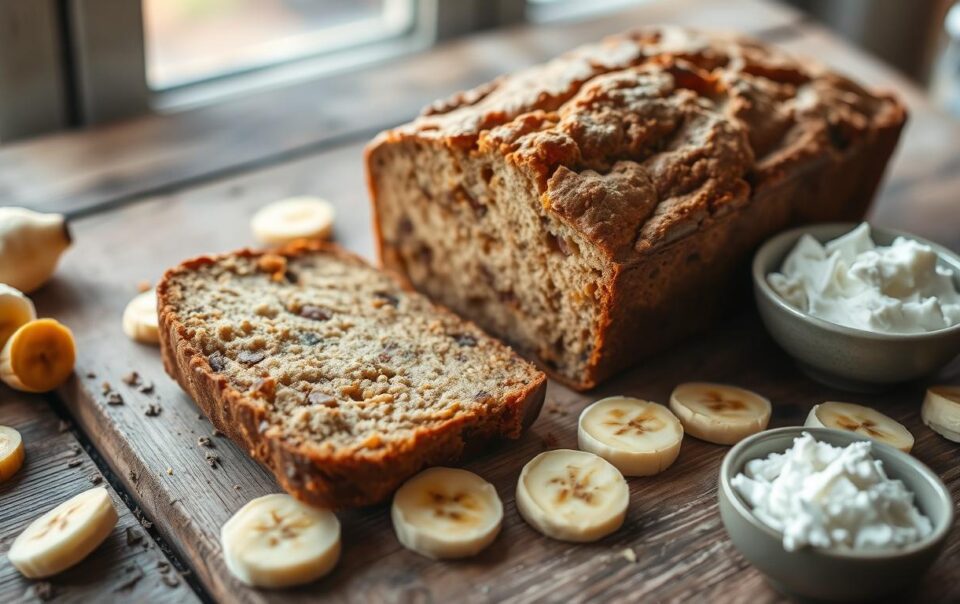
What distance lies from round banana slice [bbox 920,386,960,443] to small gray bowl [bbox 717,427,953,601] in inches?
21.7

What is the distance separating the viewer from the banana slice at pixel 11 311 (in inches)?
117

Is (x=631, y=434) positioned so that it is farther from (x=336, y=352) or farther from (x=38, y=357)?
(x=38, y=357)

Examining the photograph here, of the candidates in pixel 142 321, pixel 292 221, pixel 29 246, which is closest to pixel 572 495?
pixel 142 321

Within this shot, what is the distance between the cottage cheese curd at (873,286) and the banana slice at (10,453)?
217cm

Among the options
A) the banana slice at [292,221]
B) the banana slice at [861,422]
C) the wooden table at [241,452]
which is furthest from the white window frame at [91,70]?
the banana slice at [861,422]

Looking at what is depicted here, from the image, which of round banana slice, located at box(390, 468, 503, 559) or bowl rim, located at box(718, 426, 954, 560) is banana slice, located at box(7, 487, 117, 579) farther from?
bowl rim, located at box(718, 426, 954, 560)

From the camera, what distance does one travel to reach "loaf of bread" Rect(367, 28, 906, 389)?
2.90 meters

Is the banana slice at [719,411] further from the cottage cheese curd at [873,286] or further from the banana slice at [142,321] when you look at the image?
the banana slice at [142,321]

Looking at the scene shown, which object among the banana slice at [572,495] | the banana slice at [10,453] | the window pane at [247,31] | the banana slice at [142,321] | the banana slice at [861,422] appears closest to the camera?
the banana slice at [572,495]

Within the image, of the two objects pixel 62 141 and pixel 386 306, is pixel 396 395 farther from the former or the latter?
pixel 62 141

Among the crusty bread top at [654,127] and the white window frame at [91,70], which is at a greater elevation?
the crusty bread top at [654,127]

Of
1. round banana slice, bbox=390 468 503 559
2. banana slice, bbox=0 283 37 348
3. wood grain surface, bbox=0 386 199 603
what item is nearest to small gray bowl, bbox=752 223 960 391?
round banana slice, bbox=390 468 503 559

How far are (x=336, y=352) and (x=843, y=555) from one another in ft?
4.64

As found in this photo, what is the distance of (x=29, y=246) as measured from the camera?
3.27m
